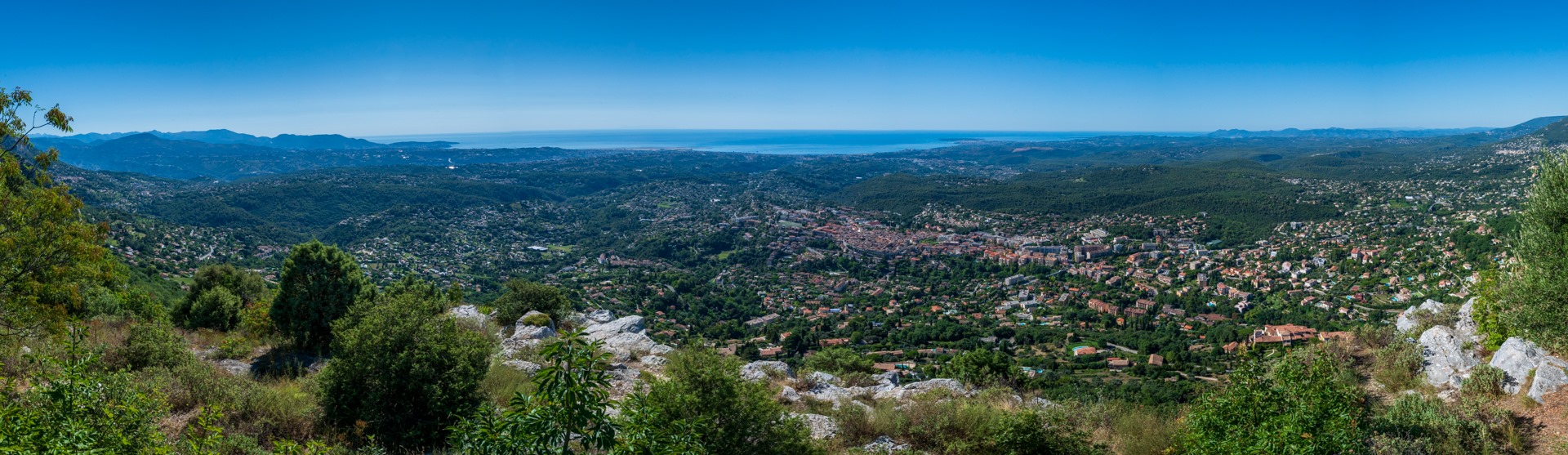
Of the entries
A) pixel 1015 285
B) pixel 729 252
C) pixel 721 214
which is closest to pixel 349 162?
pixel 721 214

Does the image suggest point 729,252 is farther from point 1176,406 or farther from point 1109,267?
point 1176,406

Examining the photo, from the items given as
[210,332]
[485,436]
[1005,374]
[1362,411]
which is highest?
[485,436]

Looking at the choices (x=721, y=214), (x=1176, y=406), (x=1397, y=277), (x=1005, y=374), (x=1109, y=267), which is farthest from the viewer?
(x=721, y=214)

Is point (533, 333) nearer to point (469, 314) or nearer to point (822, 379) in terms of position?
point (469, 314)

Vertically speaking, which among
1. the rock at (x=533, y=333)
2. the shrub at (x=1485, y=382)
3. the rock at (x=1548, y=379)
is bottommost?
the rock at (x=533, y=333)

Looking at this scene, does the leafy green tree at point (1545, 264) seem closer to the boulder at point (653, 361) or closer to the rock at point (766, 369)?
the rock at point (766, 369)

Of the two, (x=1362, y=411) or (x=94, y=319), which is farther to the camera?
(x=94, y=319)

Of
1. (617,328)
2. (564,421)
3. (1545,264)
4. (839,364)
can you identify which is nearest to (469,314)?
(617,328)

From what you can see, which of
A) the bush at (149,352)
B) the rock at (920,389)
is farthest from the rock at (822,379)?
the bush at (149,352)
